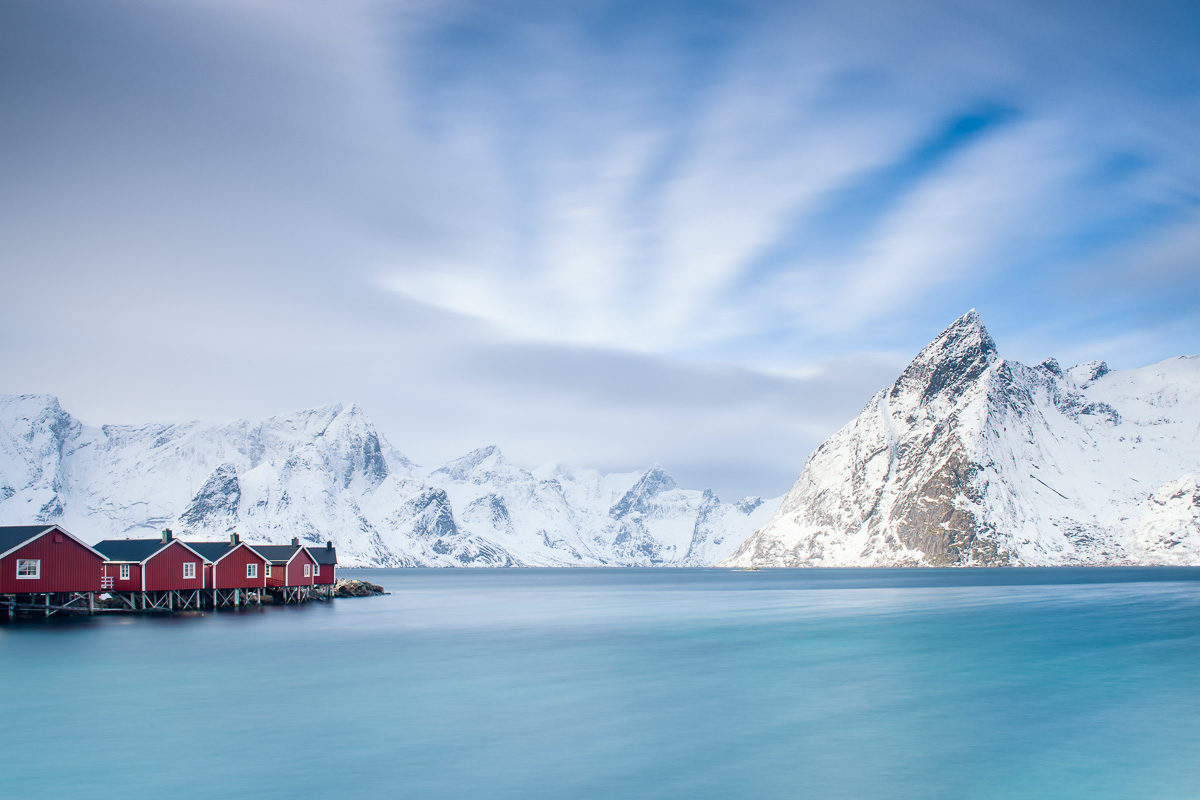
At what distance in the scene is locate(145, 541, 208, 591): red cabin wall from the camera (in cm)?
8075

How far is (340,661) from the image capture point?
50.0m

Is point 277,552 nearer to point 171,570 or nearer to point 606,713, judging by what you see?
point 171,570

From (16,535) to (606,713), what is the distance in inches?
2431

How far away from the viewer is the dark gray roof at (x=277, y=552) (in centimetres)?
10275

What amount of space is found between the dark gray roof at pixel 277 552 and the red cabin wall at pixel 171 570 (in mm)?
14843

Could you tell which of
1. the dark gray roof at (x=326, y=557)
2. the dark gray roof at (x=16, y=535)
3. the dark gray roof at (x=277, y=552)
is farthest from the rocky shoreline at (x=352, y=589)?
the dark gray roof at (x=16, y=535)

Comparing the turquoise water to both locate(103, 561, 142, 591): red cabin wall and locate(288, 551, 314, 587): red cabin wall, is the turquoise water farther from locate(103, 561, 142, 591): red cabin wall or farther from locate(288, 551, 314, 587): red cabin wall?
locate(288, 551, 314, 587): red cabin wall

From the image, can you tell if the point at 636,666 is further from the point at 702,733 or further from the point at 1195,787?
the point at 1195,787

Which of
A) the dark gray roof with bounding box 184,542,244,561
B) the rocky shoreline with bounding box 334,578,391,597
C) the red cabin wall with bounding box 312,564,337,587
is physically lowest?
the rocky shoreline with bounding box 334,578,391,597

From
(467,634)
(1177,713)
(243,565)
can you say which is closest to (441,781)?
(1177,713)

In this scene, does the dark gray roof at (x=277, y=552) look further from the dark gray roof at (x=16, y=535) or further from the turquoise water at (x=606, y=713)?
the turquoise water at (x=606, y=713)

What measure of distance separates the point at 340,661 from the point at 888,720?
3179 centimetres

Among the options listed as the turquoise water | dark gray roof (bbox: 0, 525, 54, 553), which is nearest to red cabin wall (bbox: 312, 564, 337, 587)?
dark gray roof (bbox: 0, 525, 54, 553)

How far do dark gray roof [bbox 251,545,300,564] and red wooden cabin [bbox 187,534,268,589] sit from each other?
158 inches
